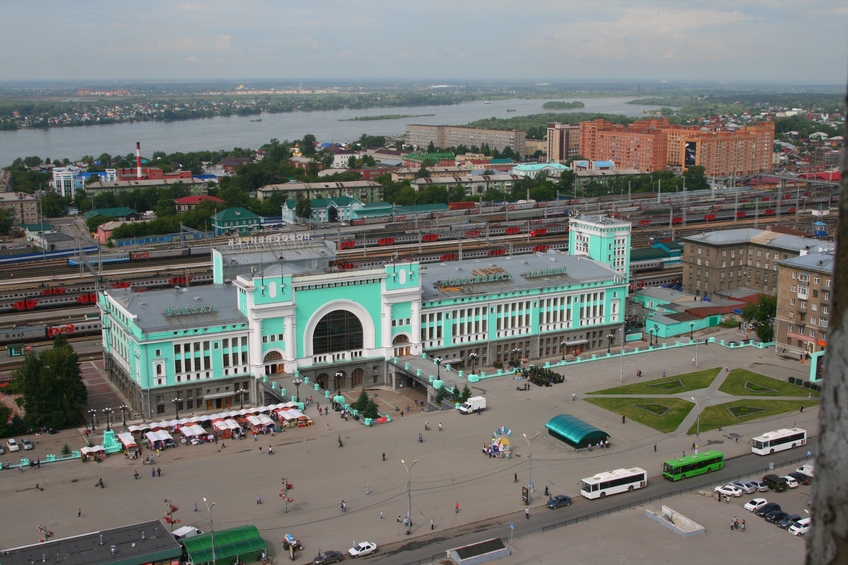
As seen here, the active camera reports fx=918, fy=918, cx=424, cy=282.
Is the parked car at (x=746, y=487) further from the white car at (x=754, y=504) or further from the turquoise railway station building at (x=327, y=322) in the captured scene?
the turquoise railway station building at (x=327, y=322)

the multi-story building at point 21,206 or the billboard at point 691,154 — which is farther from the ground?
the billboard at point 691,154

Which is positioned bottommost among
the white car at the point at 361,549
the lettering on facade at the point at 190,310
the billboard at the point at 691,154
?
the white car at the point at 361,549

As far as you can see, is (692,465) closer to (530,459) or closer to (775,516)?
(775,516)

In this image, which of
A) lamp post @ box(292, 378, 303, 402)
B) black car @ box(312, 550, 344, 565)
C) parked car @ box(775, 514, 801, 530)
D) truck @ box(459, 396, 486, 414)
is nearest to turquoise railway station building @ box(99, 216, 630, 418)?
lamp post @ box(292, 378, 303, 402)

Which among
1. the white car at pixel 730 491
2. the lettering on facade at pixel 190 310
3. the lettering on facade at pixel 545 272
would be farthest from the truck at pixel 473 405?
the lettering on facade at pixel 190 310

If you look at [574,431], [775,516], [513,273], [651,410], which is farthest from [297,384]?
[775,516]

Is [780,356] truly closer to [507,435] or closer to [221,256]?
[507,435]

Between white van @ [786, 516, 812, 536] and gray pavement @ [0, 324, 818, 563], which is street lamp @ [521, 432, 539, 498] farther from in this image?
white van @ [786, 516, 812, 536]
